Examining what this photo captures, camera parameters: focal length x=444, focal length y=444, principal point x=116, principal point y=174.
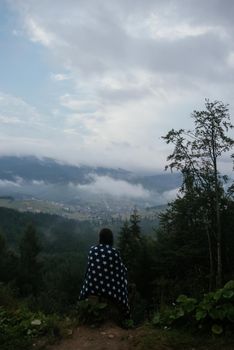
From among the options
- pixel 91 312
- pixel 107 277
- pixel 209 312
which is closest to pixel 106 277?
pixel 107 277

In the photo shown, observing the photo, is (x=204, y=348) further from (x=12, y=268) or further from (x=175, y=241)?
(x=12, y=268)

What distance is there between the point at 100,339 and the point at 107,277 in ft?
4.26

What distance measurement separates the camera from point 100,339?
7250 millimetres

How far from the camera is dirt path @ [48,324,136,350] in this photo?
6983 mm

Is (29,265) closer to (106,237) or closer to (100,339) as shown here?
(106,237)

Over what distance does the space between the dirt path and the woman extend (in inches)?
23.7

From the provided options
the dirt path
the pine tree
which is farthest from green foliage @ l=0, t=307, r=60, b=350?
the pine tree

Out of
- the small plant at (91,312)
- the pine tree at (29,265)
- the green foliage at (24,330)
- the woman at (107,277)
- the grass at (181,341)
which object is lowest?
the pine tree at (29,265)

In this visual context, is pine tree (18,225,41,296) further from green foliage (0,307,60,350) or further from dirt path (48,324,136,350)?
dirt path (48,324,136,350)

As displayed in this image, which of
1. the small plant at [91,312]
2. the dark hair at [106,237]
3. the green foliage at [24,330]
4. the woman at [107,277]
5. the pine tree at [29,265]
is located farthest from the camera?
the pine tree at [29,265]

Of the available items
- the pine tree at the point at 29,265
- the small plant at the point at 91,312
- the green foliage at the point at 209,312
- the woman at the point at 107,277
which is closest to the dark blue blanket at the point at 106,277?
the woman at the point at 107,277

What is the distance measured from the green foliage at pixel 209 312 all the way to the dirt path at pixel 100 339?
774mm

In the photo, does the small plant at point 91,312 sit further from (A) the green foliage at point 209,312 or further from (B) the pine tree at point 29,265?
(B) the pine tree at point 29,265

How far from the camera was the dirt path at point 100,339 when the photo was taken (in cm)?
698
